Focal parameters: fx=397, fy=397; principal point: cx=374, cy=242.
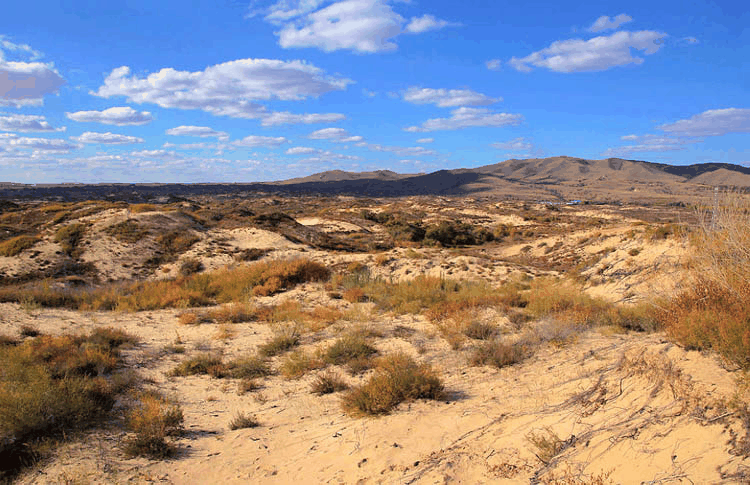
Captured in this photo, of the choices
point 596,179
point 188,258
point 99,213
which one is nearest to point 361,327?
point 188,258

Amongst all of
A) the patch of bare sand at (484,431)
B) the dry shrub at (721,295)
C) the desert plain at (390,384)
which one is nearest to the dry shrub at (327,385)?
the desert plain at (390,384)

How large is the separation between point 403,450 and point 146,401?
3426mm

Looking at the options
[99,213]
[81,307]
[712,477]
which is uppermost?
[99,213]

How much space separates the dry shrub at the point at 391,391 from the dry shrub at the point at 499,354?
1022mm

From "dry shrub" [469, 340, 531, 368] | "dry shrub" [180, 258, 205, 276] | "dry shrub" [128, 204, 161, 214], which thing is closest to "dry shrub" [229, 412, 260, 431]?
"dry shrub" [469, 340, 531, 368]

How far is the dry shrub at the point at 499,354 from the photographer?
600 centimetres

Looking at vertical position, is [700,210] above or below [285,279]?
above

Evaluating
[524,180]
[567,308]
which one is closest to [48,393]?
[567,308]

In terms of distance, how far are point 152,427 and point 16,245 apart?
773 inches

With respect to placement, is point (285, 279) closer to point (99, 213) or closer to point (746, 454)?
point (746, 454)

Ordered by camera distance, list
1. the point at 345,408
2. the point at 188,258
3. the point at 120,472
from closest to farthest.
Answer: the point at 120,472
the point at 345,408
the point at 188,258

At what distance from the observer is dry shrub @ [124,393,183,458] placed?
14.0 ft

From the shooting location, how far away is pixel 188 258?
64.5ft

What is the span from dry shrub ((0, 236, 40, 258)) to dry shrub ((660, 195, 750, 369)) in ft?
77.5
